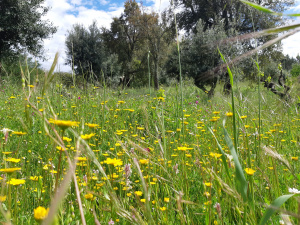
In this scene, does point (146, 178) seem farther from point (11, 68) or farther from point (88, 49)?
point (88, 49)

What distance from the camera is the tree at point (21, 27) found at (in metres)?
12.1

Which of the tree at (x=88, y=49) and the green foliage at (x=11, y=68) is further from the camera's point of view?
the tree at (x=88, y=49)

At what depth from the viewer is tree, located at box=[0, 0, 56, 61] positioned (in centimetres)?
1213

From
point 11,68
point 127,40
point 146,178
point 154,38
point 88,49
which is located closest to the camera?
point 146,178

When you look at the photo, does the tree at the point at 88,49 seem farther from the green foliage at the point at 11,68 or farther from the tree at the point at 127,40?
the green foliage at the point at 11,68

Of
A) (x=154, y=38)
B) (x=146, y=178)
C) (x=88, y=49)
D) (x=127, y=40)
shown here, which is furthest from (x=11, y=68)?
(x=146, y=178)

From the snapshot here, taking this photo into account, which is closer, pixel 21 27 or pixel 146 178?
pixel 146 178

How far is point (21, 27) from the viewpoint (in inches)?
492

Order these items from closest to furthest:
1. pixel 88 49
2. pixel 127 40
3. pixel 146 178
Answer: pixel 146 178 → pixel 88 49 → pixel 127 40

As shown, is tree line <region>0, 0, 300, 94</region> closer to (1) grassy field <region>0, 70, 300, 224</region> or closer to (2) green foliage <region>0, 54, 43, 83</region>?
(2) green foliage <region>0, 54, 43, 83</region>

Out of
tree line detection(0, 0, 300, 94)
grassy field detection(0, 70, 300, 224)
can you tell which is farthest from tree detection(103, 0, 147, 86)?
grassy field detection(0, 70, 300, 224)

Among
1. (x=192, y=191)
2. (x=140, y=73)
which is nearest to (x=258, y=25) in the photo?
(x=140, y=73)

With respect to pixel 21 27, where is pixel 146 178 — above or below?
below

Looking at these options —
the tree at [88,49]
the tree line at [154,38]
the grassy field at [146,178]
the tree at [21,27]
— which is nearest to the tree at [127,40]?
the tree line at [154,38]
